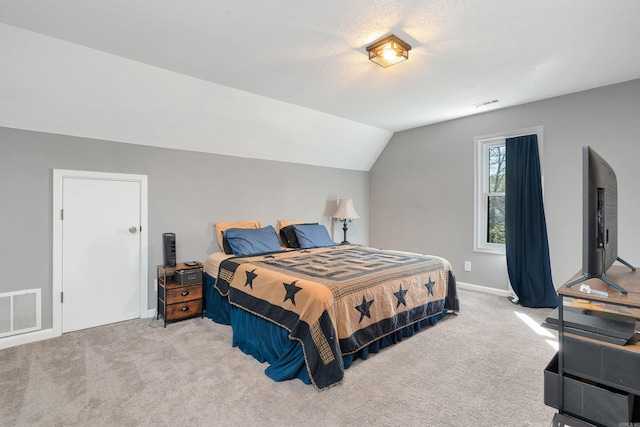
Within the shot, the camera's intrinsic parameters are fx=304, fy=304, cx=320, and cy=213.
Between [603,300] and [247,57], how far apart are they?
2.73 m

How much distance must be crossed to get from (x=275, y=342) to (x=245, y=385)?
0.36 metres

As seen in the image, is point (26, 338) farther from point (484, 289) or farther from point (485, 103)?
point (485, 103)

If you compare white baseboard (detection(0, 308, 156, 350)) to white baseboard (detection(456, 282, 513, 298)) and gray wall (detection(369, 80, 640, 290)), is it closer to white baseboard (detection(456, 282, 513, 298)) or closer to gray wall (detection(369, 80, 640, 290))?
gray wall (detection(369, 80, 640, 290))

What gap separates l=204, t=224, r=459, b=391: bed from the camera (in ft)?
6.79

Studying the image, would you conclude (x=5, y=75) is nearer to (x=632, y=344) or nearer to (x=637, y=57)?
(x=632, y=344)

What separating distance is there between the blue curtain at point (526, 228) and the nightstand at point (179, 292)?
376 centimetres

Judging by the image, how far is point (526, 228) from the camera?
3.71 metres

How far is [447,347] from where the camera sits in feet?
8.54

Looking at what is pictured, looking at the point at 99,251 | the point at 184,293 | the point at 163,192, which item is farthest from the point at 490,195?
the point at 99,251

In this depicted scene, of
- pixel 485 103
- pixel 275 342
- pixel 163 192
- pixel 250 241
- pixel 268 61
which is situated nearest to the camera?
pixel 275 342

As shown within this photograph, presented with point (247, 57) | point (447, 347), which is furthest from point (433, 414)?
point (247, 57)

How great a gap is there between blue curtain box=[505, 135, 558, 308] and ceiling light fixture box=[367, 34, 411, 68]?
225 centimetres

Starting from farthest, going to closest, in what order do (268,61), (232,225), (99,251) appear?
(232,225) < (99,251) < (268,61)

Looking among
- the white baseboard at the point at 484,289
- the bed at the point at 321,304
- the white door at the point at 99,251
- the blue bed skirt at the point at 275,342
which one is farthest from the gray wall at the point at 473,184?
the white door at the point at 99,251
